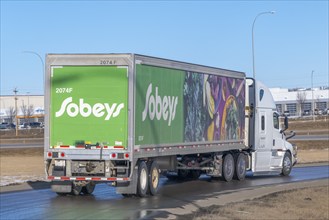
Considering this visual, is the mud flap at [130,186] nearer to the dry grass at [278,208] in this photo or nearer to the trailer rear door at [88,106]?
Result: the trailer rear door at [88,106]

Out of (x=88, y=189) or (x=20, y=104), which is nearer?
(x=88, y=189)

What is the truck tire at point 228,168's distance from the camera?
21.0 meters

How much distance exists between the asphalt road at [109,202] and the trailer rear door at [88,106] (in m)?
1.55

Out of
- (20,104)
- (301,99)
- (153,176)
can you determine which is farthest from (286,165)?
(20,104)

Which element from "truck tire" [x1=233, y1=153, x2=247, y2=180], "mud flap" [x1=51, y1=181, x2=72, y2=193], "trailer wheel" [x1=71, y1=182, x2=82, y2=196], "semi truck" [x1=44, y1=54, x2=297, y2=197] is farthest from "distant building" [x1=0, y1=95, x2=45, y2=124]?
"mud flap" [x1=51, y1=181, x2=72, y2=193]

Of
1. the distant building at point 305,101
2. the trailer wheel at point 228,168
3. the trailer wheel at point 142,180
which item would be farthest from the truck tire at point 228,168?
the distant building at point 305,101

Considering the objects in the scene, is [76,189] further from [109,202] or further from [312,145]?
[312,145]

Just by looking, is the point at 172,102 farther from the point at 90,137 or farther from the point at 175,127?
the point at 90,137

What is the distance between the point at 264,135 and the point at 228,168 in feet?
8.69

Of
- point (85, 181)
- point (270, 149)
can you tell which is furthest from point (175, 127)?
point (270, 149)

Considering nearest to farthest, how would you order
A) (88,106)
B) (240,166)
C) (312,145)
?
(88,106)
(240,166)
(312,145)

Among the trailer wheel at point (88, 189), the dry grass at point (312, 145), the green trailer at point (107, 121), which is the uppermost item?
the green trailer at point (107, 121)

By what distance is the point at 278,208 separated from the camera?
13516mm

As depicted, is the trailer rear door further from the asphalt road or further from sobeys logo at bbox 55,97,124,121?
the asphalt road
